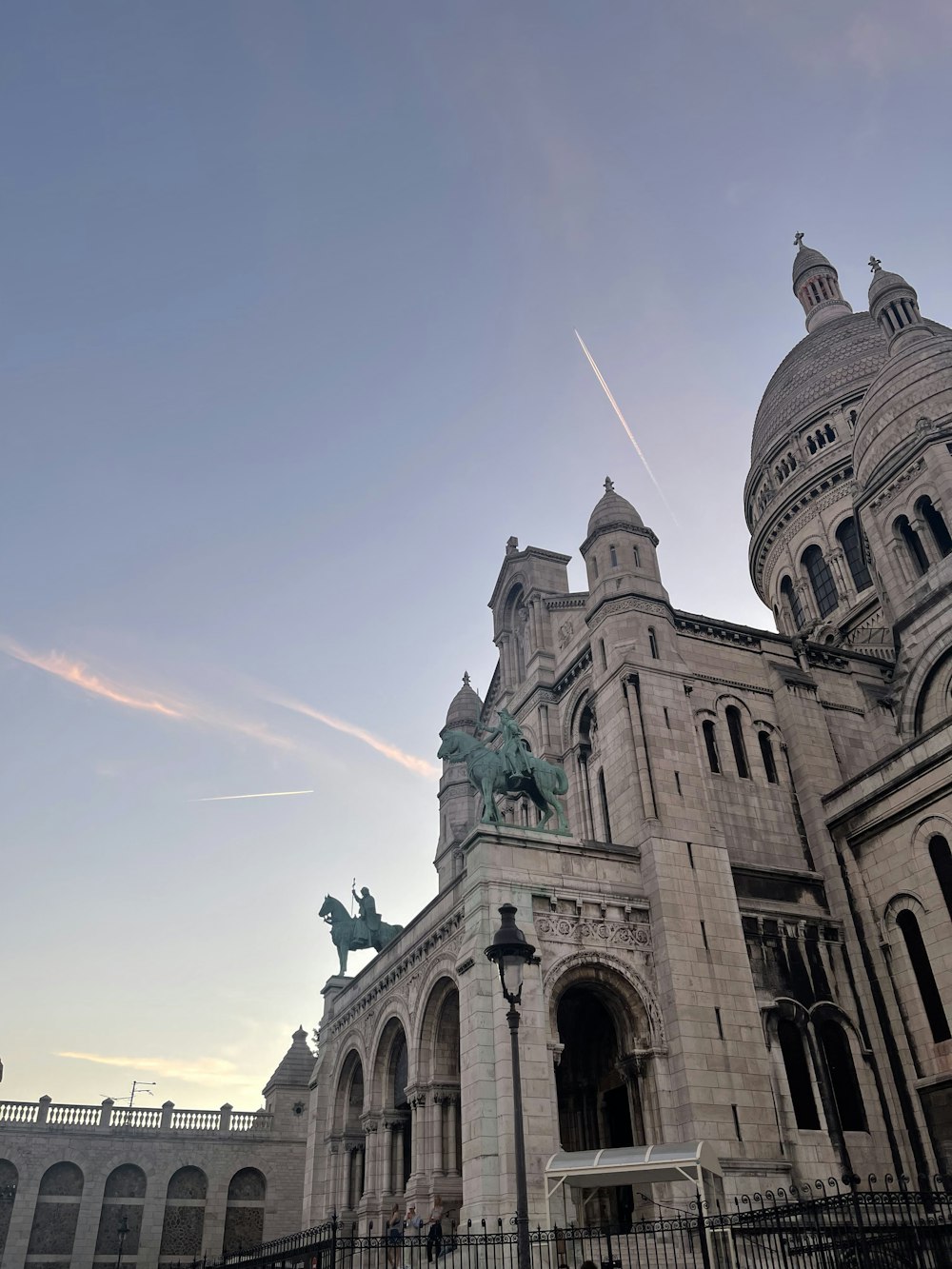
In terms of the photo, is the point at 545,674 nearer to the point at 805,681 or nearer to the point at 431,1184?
the point at 805,681

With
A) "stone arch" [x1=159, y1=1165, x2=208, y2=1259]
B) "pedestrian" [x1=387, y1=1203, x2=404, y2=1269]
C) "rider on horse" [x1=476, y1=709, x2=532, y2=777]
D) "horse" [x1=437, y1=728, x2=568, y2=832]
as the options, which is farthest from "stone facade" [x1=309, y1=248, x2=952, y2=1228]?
"stone arch" [x1=159, y1=1165, x2=208, y2=1259]

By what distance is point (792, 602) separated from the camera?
53500 millimetres

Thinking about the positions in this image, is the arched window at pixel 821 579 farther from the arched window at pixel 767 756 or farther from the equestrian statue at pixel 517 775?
the equestrian statue at pixel 517 775

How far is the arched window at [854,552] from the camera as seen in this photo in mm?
47750

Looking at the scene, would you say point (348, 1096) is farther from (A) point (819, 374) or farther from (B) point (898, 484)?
(A) point (819, 374)

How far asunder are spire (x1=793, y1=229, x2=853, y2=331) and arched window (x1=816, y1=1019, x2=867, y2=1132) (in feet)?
173

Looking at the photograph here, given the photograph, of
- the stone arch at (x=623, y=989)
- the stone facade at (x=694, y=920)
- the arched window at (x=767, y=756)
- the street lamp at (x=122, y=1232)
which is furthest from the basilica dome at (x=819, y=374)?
the street lamp at (x=122, y=1232)

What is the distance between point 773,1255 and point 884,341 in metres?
49.3

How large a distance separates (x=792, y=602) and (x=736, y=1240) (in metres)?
38.7

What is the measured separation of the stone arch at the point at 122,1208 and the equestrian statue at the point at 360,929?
53.4 feet

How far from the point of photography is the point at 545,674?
3597cm

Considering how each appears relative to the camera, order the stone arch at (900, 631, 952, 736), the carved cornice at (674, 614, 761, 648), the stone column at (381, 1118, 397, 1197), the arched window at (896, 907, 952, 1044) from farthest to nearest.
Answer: the stone arch at (900, 631, 952, 736), the carved cornice at (674, 614, 761, 648), the stone column at (381, 1118, 397, 1197), the arched window at (896, 907, 952, 1044)

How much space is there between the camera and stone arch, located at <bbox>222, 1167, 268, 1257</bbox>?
46781 millimetres

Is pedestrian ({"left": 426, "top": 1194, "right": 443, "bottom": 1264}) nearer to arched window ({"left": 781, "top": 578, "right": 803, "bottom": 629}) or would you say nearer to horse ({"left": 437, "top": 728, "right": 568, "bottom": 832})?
horse ({"left": 437, "top": 728, "right": 568, "bottom": 832})
